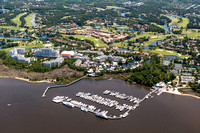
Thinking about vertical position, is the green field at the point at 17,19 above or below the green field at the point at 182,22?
above

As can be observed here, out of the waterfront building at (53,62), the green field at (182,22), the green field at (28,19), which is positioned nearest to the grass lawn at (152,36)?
the green field at (182,22)

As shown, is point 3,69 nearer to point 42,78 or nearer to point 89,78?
point 42,78

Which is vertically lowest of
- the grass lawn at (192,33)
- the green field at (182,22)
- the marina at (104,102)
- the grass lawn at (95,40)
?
the marina at (104,102)

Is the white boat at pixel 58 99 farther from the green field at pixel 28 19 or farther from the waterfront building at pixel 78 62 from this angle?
the green field at pixel 28 19

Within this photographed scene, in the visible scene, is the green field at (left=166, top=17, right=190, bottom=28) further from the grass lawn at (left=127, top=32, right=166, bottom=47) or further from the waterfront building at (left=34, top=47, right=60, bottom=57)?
the waterfront building at (left=34, top=47, right=60, bottom=57)

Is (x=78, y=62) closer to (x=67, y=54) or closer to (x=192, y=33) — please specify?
(x=67, y=54)

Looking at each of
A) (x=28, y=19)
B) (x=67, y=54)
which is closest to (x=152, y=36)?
(x=67, y=54)

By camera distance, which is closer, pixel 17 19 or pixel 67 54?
pixel 67 54

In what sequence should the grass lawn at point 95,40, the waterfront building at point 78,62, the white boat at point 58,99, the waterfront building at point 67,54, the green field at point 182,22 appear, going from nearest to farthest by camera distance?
the white boat at point 58,99 → the waterfront building at point 78,62 → the waterfront building at point 67,54 → the grass lawn at point 95,40 → the green field at point 182,22

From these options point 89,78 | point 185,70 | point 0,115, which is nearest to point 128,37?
point 185,70

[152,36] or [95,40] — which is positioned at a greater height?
[152,36]

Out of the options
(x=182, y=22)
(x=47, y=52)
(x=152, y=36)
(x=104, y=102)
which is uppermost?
(x=182, y=22)
